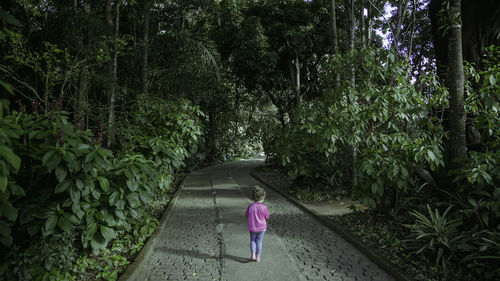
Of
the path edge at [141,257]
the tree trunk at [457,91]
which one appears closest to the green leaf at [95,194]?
the path edge at [141,257]

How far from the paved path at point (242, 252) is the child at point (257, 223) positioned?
0.61ft

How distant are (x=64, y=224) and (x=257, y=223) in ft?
7.57

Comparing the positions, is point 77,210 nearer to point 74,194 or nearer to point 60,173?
point 74,194

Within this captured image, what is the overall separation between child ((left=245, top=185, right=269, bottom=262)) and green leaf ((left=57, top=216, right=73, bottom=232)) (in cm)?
218

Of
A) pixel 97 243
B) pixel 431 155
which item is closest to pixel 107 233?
pixel 97 243

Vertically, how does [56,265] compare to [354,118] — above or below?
below

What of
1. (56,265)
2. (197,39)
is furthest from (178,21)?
(56,265)

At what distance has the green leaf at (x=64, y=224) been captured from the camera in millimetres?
3027

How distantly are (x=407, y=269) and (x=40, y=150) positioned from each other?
4.60 m

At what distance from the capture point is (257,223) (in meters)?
3.97

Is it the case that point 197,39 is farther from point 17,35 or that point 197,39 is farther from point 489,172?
point 489,172

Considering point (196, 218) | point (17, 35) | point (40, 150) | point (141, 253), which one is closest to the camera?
point (40, 150)

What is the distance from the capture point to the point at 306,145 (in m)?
6.72

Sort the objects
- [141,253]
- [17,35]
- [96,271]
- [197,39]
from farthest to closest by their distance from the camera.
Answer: [197,39] → [17,35] → [141,253] → [96,271]
